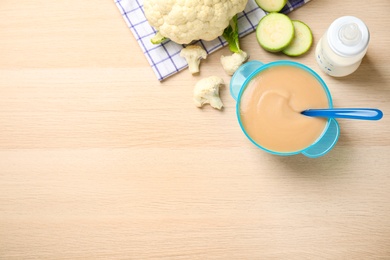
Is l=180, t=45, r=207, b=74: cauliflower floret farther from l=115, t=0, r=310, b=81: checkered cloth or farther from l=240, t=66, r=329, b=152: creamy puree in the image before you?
l=240, t=66, r=329, b=152: creamy puree

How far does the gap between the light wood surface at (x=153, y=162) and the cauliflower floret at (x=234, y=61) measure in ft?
0.09

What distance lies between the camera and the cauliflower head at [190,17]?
88 cm

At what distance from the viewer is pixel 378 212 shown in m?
0.93

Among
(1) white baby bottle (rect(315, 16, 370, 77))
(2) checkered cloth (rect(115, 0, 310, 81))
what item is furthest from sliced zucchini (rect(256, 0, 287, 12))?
(1) white baby bottle (rect(315, 16, 370, 77))

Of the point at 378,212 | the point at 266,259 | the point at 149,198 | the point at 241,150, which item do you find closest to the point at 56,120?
the point at 149,198

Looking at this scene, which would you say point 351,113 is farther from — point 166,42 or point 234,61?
point 166,42

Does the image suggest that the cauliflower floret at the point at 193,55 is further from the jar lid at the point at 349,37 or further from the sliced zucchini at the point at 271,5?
the jar lid at the point at 349,37

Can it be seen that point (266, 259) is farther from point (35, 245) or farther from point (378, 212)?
point (35, 245)

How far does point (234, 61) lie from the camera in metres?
0.92

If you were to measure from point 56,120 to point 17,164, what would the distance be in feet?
0.41

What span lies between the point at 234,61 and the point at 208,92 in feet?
0.28

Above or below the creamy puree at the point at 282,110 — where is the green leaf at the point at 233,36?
above

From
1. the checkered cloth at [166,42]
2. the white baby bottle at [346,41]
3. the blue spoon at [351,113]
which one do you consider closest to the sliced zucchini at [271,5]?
the checkered cloth at [166,42]

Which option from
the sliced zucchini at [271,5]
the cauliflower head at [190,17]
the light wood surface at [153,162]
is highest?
the cauliflower head at [190,17]
